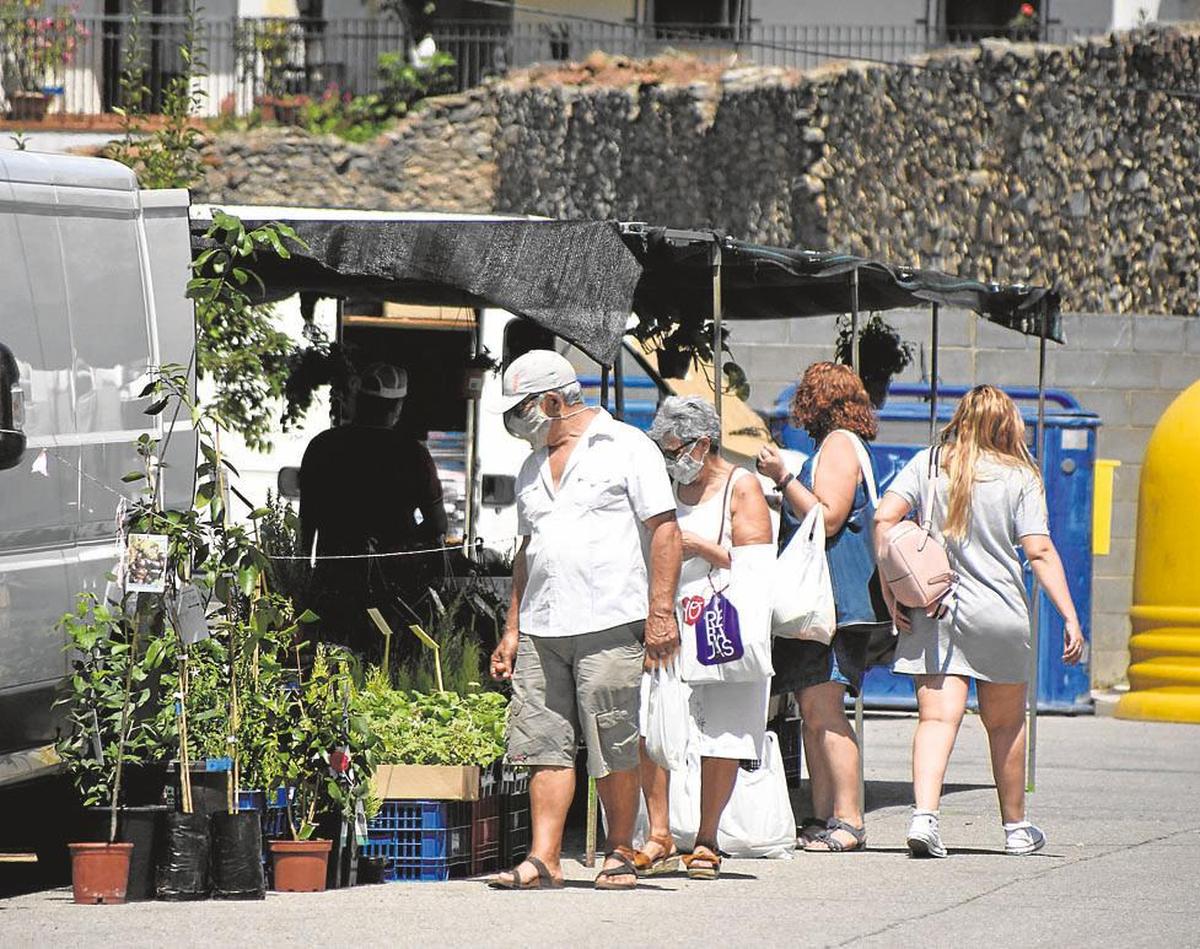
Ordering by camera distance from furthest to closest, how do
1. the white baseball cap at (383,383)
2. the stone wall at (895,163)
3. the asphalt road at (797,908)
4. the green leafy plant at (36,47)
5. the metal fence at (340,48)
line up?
1. the metal fence at (340,48)
2. the green leafy plant at (36,47)
3. the stone wall at (895,163)
4. the white baseball cap at (383,383)
5. the asphalt road at (797,908)

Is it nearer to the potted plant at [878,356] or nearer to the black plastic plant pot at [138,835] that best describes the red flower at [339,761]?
the black plastic plant pot at [138,835]

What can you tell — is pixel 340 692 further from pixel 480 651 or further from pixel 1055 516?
pixel 1055 516

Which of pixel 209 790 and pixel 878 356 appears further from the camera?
pixel 878 356

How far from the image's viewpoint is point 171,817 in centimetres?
726

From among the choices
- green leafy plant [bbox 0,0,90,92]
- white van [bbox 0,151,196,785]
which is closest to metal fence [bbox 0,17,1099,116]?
green leafy plant [bbox 0,0,90,92]

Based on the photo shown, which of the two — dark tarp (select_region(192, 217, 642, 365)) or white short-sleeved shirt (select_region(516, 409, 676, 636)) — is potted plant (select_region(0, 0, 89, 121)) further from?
white short-sleeved shirt (select_region(516, 409, 676, 636))

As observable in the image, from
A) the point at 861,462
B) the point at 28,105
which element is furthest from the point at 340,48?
the point at 861,462

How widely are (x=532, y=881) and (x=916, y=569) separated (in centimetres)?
192

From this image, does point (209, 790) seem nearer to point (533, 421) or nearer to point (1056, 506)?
point (533, 421)

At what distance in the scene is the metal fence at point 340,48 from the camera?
94.0 feet

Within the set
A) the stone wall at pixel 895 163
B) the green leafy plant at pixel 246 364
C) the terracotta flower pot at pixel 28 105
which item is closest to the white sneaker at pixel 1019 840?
the green leafy plant at pixel 246 364

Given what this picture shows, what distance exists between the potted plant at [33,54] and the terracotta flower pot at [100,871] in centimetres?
2210

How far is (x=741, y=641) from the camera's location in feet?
25.9

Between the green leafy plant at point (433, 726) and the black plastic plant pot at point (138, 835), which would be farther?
the green leafy plant at point (433, 726)
